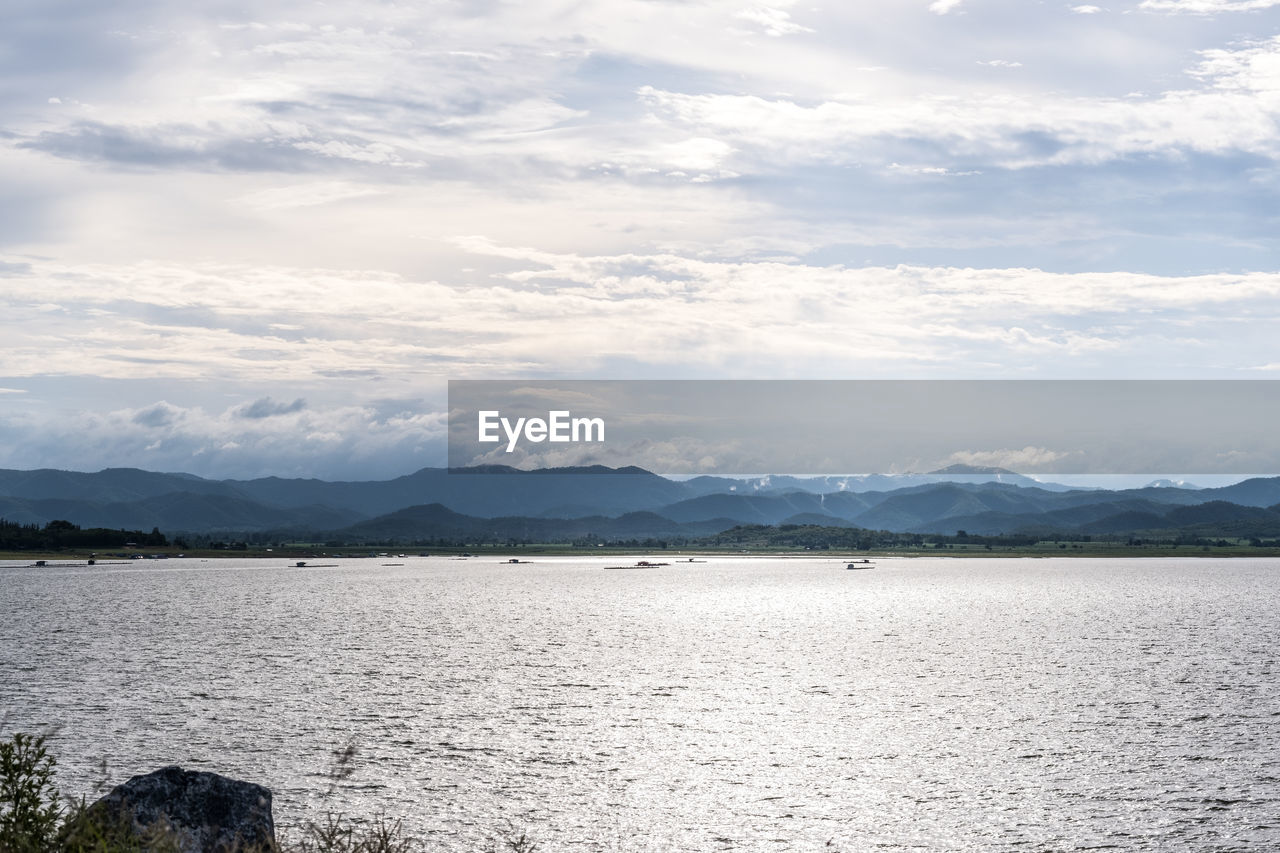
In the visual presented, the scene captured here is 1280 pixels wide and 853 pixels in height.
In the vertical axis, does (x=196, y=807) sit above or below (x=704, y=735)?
above

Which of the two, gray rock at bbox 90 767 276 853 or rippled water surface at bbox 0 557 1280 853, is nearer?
gray rock at bbox 90 767 276 853

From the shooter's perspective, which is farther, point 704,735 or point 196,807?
point 704,735

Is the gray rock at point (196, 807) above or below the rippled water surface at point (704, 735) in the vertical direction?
above

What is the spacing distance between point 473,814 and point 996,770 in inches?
1316

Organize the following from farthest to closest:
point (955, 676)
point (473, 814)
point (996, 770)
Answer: point (955, 676)
point (996, 770)
point (473, 814)

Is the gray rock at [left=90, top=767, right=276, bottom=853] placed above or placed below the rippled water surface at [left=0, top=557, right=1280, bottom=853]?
above

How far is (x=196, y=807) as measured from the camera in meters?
27.7

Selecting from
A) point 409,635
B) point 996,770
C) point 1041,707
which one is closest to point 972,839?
point 996,770

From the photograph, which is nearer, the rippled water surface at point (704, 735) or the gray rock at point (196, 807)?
the gray rock at point (196, 807)

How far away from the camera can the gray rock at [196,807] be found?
88.2 ft

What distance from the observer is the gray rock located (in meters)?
26.9

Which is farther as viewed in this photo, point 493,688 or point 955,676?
point 955,676

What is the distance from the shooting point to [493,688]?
104 meters

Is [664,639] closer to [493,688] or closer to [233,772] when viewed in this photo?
[493,688]
